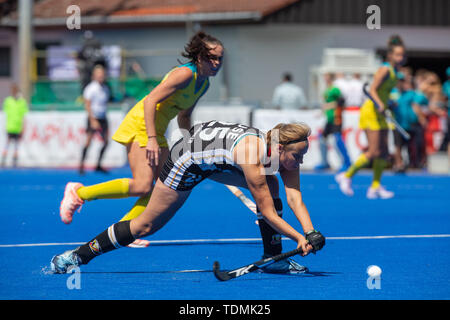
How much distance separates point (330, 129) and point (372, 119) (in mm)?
5533

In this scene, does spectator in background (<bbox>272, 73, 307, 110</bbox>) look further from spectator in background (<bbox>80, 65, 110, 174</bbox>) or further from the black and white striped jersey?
the black and white striped jersey

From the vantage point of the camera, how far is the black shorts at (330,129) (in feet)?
55.2

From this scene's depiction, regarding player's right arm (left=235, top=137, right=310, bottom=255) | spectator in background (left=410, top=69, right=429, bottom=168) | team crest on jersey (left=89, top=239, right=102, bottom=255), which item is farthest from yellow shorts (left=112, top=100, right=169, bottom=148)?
spectator in background (left=410, top=69, right=429, bottom=168)

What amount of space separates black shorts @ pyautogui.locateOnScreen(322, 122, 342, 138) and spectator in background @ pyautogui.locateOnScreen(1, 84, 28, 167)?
6894mm

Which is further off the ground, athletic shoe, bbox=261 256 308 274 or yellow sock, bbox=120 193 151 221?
yellow sock, bbox=120 193 151 221

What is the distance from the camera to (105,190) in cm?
678

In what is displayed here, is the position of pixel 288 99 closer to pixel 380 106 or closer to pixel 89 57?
pixel 89 57

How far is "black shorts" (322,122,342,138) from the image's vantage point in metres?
16.8

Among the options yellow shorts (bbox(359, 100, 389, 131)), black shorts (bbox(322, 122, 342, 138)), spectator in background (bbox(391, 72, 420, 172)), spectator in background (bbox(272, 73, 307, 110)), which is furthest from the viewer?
spectator in background (bbox(272, 73, 307, 110))

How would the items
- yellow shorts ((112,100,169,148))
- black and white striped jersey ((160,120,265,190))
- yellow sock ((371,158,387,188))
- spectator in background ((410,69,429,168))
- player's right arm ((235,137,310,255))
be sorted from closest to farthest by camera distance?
player's right arm ((235,137,310,255))
black and white striped jersey ((160,120,265,190))
yellow shorts ((112,100,169,148))
yellow sock ((371,158,387,188))
spectator in background ((410,69,429,168))

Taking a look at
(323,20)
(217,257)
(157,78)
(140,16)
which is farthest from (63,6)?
(217,257)

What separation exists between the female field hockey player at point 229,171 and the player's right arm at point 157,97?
64 centimetres

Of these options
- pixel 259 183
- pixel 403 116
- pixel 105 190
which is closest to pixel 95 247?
pixel 105 190

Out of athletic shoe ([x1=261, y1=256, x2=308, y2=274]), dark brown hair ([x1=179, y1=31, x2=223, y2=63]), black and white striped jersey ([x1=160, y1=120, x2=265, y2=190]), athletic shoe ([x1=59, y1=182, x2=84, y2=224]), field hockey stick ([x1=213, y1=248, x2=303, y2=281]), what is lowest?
athletic shoe ([x1=261, y1=256, x2=308, y2=274])
